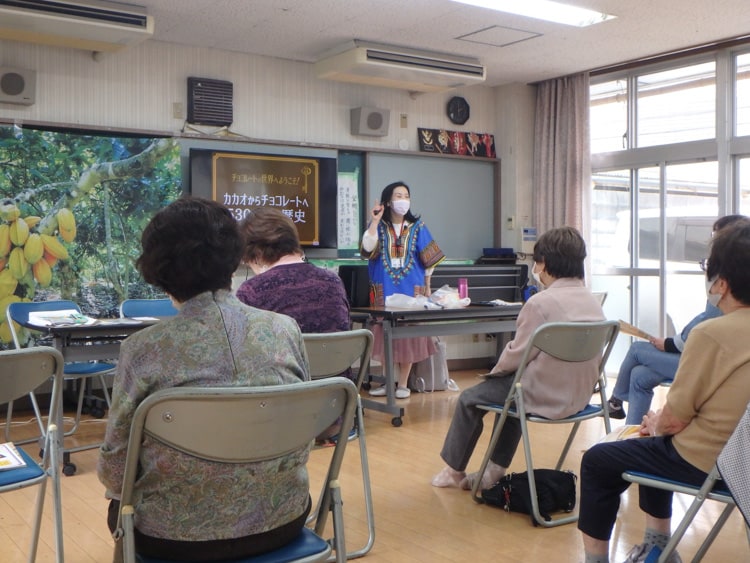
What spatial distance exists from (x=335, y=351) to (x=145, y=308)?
2.58 meters

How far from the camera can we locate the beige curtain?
23.7 ft

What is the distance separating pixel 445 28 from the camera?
5.77m

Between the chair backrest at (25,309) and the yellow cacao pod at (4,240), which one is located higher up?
the yellow cacao pod at (4,240)

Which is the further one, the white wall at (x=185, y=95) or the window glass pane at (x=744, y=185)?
the window glass pane at (x=744, y=185)

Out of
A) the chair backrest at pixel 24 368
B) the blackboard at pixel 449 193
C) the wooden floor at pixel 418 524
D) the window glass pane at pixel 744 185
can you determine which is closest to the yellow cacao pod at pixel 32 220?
the wooden floor at pixel 418 524

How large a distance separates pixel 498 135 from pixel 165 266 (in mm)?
6523

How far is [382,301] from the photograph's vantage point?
5785 mm

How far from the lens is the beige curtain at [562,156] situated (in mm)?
7227

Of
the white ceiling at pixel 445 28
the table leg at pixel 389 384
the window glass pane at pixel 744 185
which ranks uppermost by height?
the white ceiling at pixel 445 28

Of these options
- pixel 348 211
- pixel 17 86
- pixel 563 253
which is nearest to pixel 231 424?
pixel 563 253

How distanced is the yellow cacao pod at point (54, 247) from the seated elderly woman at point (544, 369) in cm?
323

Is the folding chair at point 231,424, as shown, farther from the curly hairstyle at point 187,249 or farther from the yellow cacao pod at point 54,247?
the yellow cacao pod at point 54,247

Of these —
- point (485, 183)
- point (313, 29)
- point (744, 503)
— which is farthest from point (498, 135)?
point (744, 503)

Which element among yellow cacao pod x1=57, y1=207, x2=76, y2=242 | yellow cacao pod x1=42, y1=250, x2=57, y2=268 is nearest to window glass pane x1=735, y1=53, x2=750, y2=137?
yellow cacao pod x1=57, y1=207, x2=76, y2=242
